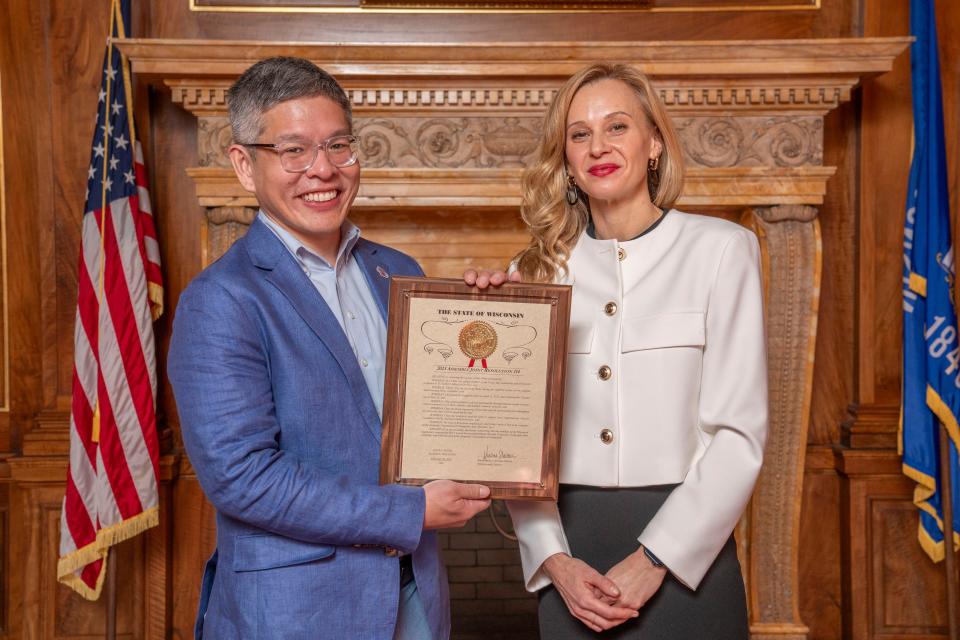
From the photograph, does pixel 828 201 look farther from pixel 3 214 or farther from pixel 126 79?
pixel 3 214

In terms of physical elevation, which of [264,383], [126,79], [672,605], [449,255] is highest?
[126,79]

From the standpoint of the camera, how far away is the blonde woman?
5.45 ft

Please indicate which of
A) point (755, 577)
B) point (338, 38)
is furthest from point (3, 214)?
point (755, 577)

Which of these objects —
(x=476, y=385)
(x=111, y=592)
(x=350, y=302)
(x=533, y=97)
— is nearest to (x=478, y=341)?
(x=476, y=385)

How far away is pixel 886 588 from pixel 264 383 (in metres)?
3.35

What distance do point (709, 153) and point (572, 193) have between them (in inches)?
73.1

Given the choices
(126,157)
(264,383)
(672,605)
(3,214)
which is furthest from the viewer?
(3,214)

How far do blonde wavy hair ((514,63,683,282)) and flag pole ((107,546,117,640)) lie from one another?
92.8 inches

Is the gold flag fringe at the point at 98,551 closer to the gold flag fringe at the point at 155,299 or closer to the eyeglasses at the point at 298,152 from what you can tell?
the gold flag fringe at the point at 155,299

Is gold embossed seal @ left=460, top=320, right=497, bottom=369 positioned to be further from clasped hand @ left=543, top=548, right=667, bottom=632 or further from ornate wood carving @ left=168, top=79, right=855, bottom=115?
ornate wood carving @ left=168, top=79, right=855, bottom=115

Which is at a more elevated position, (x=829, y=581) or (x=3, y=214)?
(x=3, y=214)

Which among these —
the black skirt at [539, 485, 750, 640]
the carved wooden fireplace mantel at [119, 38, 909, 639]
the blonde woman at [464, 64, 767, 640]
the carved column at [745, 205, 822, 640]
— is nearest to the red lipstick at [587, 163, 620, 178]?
the blonde woman at [464, 64, 767, 640]

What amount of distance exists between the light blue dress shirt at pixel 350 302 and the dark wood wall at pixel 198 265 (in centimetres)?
228

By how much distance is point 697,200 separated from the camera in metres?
3.61
